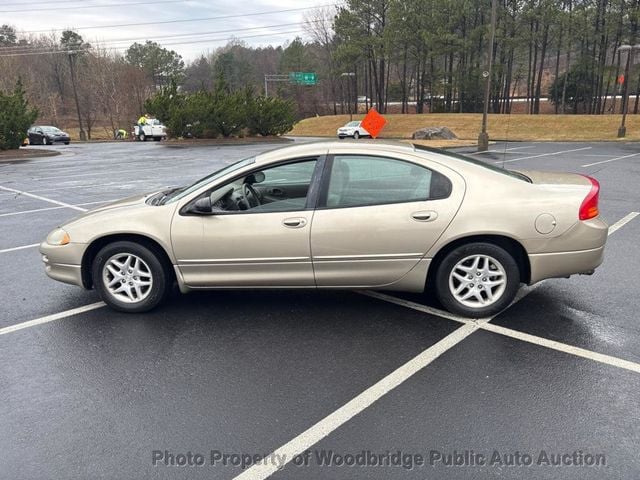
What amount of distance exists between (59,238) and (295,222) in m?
2.19

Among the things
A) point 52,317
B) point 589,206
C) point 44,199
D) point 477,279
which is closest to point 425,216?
point 477,279

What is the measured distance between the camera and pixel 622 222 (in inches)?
308

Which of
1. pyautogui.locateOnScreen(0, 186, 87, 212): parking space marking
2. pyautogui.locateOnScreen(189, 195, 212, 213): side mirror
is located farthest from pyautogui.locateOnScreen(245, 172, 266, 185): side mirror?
pyautogui.locateOnScreen(0, 186, 87, 212): parking space marking

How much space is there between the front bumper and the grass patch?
2833 cm

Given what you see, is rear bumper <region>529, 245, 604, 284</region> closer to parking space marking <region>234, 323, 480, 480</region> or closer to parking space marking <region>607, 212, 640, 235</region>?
parking space marking <region>234, 323, 480, 480</region>

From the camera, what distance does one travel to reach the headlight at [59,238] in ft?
14.7

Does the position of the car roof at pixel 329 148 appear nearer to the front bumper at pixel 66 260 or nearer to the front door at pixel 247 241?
the front door at pixel 247 241

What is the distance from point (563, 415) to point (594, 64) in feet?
188

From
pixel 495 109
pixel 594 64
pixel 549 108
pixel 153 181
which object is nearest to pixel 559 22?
pixel 594 64

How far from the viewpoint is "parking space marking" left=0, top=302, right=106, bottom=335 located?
4316 millimetres

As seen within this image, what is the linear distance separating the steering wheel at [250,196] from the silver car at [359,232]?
0.02 metres

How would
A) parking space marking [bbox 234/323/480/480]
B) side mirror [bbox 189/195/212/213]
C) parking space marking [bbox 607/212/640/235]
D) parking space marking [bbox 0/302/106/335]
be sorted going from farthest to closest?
parking space marking [bbox 607/212/640/235]
parking space marking [bbox 0/302/106/335]
side mirror [bbox 189/195/212/213]
parking space marking [bbox 234/323/480/480]

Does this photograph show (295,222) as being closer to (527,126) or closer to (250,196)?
(250,196)

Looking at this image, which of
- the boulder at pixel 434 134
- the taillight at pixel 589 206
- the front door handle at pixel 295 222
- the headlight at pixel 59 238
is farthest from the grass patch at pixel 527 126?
the headlight at pixel 59 238
